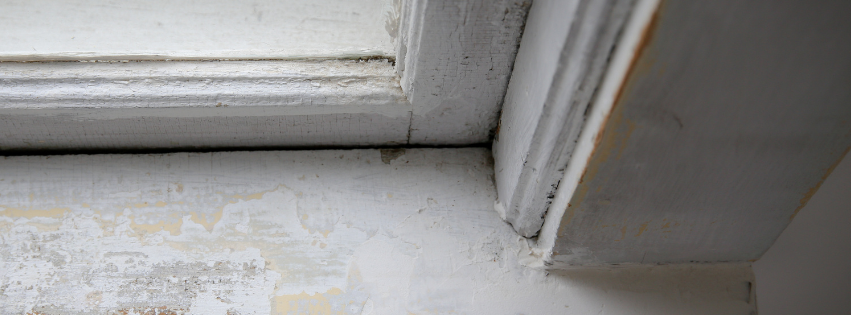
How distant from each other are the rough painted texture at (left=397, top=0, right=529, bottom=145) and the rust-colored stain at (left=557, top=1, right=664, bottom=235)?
0.66ft

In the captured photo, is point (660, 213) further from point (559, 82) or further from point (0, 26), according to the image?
point (0, 26)

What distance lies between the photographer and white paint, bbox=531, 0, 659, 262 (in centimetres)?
44

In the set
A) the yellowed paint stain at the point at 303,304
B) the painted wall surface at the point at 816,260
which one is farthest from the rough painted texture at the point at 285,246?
the painted wall surface at the point at 816,260

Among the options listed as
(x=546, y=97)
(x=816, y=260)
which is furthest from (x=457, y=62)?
(x=816, y=260)

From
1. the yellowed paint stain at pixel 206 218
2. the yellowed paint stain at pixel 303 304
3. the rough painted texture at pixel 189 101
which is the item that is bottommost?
the yellowed paint stain at pixel 303 304

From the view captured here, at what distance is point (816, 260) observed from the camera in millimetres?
863

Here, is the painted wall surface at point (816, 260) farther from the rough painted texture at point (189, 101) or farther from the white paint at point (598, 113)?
the rough painted texture at point (189, 101)

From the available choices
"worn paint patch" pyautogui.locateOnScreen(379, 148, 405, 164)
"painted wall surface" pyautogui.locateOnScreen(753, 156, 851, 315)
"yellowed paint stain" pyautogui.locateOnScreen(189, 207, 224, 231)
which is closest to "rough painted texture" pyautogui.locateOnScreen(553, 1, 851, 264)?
"painted wall surface" pyautogui.locateOnScreen(753, 156, 851, 315)

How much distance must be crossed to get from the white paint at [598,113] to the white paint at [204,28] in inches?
12.4

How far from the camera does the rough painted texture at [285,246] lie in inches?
28.0

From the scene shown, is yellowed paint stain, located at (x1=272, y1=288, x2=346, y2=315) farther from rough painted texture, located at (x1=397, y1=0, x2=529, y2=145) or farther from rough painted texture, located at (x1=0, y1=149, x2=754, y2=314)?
rough painted texture, located at (x1=397, y1=0, x2=529, y2=145)

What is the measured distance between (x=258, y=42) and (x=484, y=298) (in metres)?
0.51

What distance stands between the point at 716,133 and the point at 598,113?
0.13 metres

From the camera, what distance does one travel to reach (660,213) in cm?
66
